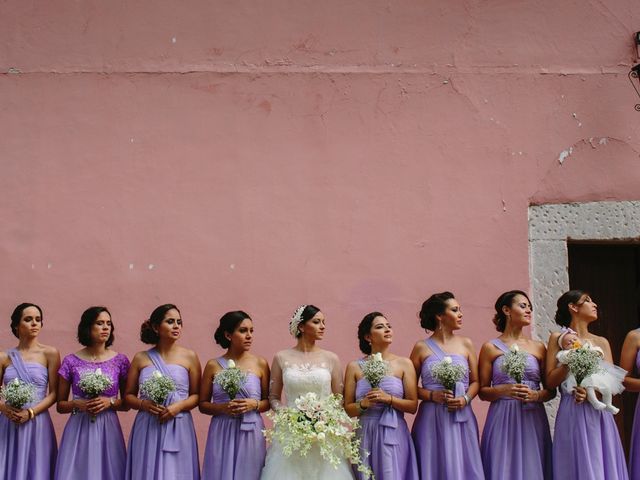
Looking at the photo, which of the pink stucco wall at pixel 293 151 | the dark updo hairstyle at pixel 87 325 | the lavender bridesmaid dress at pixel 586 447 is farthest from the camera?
the pink stucco wall at pixel 293 151

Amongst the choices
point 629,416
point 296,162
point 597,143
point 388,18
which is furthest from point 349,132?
point 629,416

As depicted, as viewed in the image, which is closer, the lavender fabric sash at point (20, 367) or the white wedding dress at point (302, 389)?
the white wedding dress at point (302, 389)

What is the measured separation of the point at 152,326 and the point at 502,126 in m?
3.82

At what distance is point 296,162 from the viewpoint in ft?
32.2

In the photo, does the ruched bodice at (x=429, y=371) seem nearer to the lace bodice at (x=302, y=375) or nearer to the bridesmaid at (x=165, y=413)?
the lace bodice at (x=302, y=375)

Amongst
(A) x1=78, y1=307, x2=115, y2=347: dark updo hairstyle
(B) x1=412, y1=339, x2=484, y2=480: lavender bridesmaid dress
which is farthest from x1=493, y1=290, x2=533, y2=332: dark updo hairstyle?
(A) x1=78, y1=307, x2=115, y2=347: dark updo hairstyle

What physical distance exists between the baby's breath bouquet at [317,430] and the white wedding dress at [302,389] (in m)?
0.08

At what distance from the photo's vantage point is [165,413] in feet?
25.7

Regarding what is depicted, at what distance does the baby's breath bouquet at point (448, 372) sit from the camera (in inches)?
306

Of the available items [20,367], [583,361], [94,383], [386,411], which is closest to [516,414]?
[583,361]

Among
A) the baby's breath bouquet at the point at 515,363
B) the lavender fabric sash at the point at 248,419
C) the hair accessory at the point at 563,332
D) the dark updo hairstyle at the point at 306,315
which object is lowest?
the lavender fabric sash at the point at 248,419

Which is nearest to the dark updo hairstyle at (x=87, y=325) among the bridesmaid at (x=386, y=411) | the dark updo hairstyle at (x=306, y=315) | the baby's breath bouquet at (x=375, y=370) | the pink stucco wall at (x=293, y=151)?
the pink stucco wall at (x=293, y=151)

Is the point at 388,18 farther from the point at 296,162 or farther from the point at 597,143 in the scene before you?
the point at 597,143

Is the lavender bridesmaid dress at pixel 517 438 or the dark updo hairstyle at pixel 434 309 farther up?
the dark updo hairstyle at pixel 434 309
